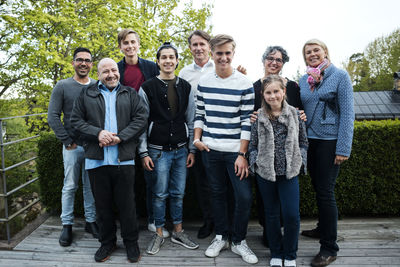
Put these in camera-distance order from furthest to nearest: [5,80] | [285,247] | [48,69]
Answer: [5,80], [48,69], [285,247]

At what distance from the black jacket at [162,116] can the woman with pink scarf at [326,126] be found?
1.32 metres

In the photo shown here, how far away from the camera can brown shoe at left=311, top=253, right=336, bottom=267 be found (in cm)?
283

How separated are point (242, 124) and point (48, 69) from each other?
328 inches

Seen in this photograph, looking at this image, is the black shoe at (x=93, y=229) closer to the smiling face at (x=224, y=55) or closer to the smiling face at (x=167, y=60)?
the smiling face at (x=167, y=60)

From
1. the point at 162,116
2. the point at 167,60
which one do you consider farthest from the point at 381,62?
the point at 162,116

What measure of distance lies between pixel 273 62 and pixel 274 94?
0.52 meters

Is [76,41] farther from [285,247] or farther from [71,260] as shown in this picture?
[285,247]

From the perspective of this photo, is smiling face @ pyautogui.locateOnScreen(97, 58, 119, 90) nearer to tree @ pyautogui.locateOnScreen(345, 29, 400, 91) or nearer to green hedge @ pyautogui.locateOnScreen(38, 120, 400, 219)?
green hedge @ pyautogui.locateOnScreen(38, 120, 400, 219)

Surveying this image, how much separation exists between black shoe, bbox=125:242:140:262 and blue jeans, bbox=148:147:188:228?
1.24 feet

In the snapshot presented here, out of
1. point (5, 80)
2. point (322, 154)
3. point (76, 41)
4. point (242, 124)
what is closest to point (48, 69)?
point (76, 41)

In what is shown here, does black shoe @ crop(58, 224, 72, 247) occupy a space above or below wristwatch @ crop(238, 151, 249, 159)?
below

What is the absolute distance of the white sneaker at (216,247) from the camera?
9.89 ft

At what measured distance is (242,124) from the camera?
2.86 meters

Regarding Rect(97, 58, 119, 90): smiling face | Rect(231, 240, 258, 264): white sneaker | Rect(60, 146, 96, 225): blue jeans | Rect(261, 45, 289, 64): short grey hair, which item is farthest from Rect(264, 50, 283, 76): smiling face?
Rect(60, 146, 96, 225): blue jeans
